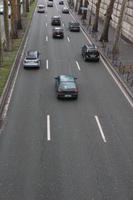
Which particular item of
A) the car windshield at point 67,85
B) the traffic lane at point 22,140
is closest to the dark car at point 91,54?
the traffic lane at point 22,140

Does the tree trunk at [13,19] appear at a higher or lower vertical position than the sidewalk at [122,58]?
higher

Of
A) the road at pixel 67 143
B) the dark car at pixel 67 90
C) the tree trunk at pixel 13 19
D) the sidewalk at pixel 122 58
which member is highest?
the tree trunk at pixel 13 19

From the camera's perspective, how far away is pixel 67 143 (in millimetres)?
16234

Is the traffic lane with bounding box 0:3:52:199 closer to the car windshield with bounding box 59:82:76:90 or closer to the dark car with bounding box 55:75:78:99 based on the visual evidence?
the dark car with bounding box 55:75:78:99

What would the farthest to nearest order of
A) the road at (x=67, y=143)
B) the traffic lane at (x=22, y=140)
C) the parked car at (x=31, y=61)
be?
the parked car at (x=31, y=61) < the traffic lane at (x=22, y=140) < the road at (x=67, y=143)

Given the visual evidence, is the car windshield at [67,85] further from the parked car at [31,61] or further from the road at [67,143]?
the parked car at [31,61]

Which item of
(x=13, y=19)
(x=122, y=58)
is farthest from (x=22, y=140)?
(x=13, y=19)

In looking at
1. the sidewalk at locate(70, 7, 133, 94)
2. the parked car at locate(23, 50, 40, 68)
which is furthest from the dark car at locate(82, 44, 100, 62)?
the parked car at locate(23, 50, 40, 68)

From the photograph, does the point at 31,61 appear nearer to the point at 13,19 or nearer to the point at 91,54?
the point at 91,54

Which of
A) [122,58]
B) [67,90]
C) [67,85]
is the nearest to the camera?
[67,90]

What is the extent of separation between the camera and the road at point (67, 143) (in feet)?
41.6

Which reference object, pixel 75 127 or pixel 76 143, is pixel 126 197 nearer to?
pixel 76 143

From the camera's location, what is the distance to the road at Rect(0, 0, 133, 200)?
41.6 ft

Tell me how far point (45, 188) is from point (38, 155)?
106 inches
